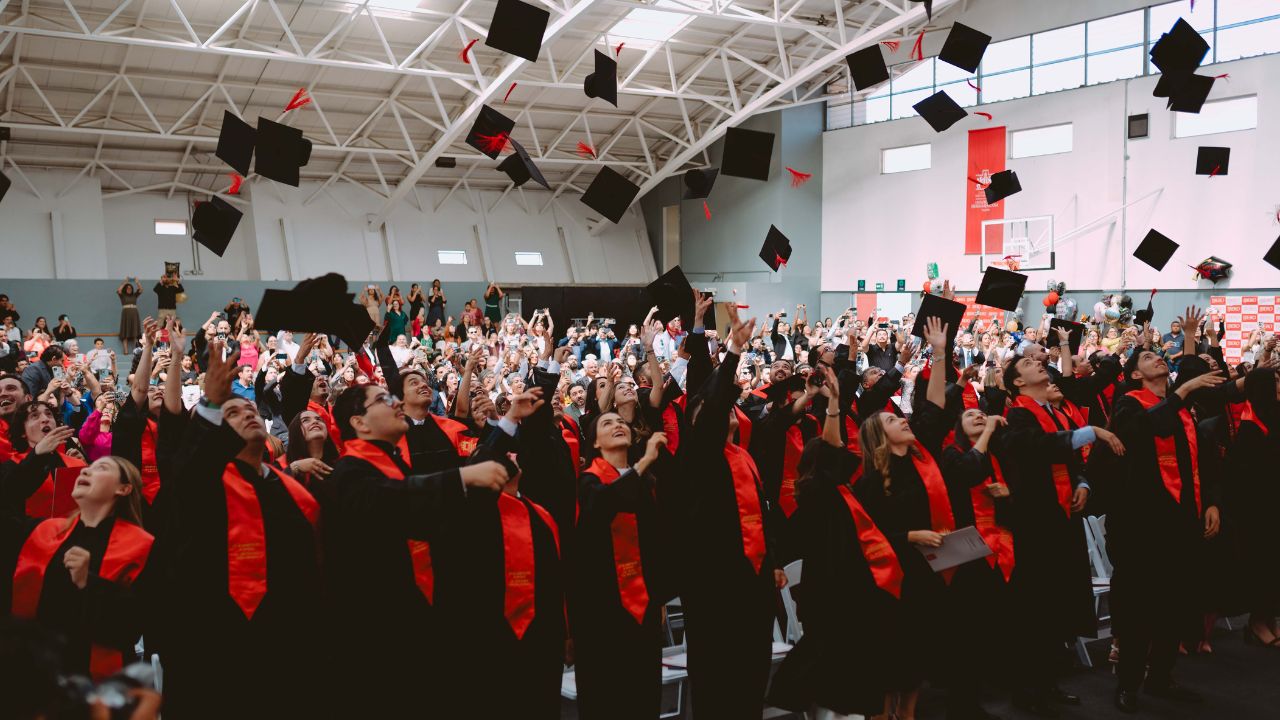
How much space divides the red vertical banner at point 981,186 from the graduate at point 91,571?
2022 cm

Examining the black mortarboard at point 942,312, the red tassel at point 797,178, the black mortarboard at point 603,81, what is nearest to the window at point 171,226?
the red tassel at point 797,178

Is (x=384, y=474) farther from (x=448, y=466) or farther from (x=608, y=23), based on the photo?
(x=608, y=23)

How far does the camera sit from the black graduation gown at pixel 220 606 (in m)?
3.07

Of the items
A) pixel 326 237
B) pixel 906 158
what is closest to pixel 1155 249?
pixel 906 158

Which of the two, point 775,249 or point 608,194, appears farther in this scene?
Result: point 775,249

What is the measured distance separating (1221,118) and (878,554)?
58.2 feet

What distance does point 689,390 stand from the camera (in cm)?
481

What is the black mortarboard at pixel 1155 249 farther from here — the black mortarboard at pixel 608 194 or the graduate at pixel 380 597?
the graduate at pixel 380 597

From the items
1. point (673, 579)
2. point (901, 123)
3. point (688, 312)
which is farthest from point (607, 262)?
point (673, 579)

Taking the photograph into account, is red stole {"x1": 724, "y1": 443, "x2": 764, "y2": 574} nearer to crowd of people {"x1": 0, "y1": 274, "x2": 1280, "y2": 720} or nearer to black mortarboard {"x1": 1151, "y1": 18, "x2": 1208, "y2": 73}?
crowd of people {"x1": 0, "y1": 274, "x2": 1280, "y2": 720}

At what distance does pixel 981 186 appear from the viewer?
21.1 meters

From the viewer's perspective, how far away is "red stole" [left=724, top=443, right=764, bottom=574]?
4020 millimetres

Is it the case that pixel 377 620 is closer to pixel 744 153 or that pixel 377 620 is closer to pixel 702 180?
pixel 744 153

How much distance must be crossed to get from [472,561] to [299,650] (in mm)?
636
